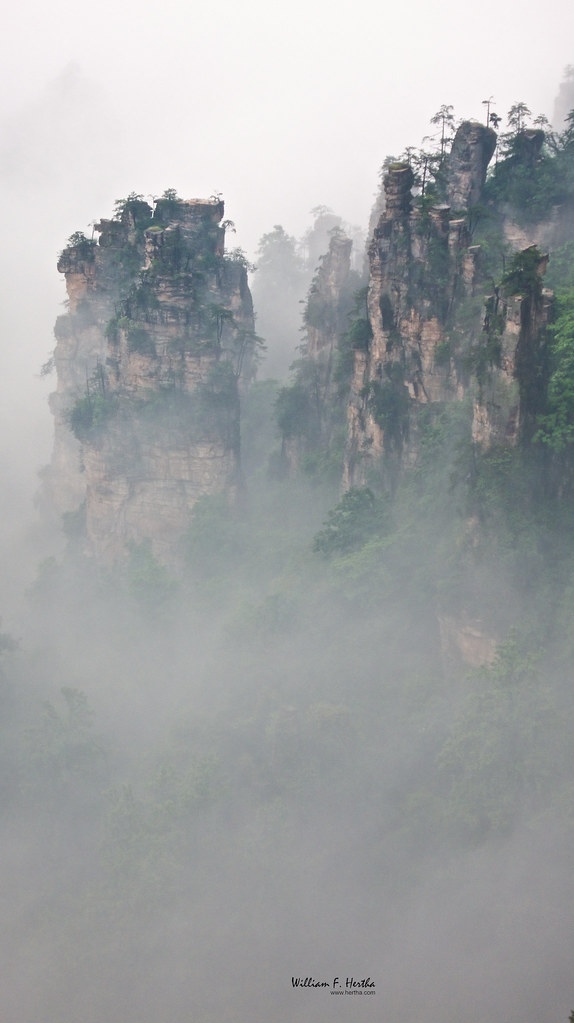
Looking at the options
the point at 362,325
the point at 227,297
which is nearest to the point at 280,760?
the point at 362,325

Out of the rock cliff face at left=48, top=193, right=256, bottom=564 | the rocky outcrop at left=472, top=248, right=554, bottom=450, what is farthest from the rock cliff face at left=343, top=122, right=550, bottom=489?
the rock cliff face at left=48, top=193, right=256, bottom=564

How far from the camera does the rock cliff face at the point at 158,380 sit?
42.7 metres

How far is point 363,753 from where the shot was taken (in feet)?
99.3

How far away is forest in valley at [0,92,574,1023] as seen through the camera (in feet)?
82.2

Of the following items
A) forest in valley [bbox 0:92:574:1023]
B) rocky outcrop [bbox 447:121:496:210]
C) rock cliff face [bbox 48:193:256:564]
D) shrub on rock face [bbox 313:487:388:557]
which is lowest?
forest in valley [bbox 0:92:574:1023]

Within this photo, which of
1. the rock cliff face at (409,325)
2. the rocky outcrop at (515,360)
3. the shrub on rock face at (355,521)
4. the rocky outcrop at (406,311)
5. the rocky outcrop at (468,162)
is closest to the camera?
the rocky outcrop at (515,360)

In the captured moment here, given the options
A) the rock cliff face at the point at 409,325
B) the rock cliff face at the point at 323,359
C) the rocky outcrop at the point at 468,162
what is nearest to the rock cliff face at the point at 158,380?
the rock cliff face at the point at 323,359

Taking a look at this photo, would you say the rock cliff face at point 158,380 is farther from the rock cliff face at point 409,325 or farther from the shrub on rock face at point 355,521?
the shrub on rock face at point 355,521

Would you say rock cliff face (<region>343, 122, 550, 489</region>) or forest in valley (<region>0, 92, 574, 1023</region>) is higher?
rock cliff face (<region>343, 122, 550, 489</region>)

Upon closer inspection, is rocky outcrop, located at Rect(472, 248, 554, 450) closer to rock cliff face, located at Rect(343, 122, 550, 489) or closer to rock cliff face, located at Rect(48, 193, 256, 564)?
rock cliff face, located at Rect(343, 122, 550, 489)

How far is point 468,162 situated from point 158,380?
16748 mm

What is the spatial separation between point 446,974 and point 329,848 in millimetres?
5259

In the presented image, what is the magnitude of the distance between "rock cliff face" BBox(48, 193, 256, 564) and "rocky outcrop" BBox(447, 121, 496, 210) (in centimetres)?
1133

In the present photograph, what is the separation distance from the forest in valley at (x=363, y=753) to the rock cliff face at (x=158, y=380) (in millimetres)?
5832
